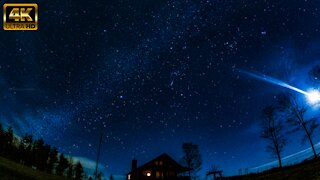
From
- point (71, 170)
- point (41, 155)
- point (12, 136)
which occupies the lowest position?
point (71, 170)

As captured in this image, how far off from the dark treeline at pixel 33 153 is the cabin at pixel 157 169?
5798 centimetres

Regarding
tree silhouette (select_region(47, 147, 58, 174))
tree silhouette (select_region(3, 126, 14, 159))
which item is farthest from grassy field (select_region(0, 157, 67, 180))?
tree silhouette (select_region(47, 147, 58, 174))

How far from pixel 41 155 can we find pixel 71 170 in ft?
87.7

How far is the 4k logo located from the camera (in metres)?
20.0

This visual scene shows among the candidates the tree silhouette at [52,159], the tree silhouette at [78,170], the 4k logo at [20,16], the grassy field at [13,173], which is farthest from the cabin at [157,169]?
the tree silhouette at [78,170]

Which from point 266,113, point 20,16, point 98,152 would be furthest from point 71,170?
point 20,16

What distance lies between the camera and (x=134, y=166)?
53750 mm

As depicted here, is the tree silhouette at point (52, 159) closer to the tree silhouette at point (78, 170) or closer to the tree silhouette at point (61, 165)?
the tree silhouette at point (61, 165)

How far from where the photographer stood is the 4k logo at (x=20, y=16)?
20016mm

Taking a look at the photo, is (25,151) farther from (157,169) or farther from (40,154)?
(157,169)

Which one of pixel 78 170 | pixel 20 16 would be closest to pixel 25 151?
pixel 78 170

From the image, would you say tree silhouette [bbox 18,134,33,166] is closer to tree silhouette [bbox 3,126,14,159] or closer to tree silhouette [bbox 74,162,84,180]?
tree silhouette [bbox 3,126,14,159]

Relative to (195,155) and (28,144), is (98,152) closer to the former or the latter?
(195,155)

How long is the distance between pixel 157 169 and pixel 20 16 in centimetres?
4278
